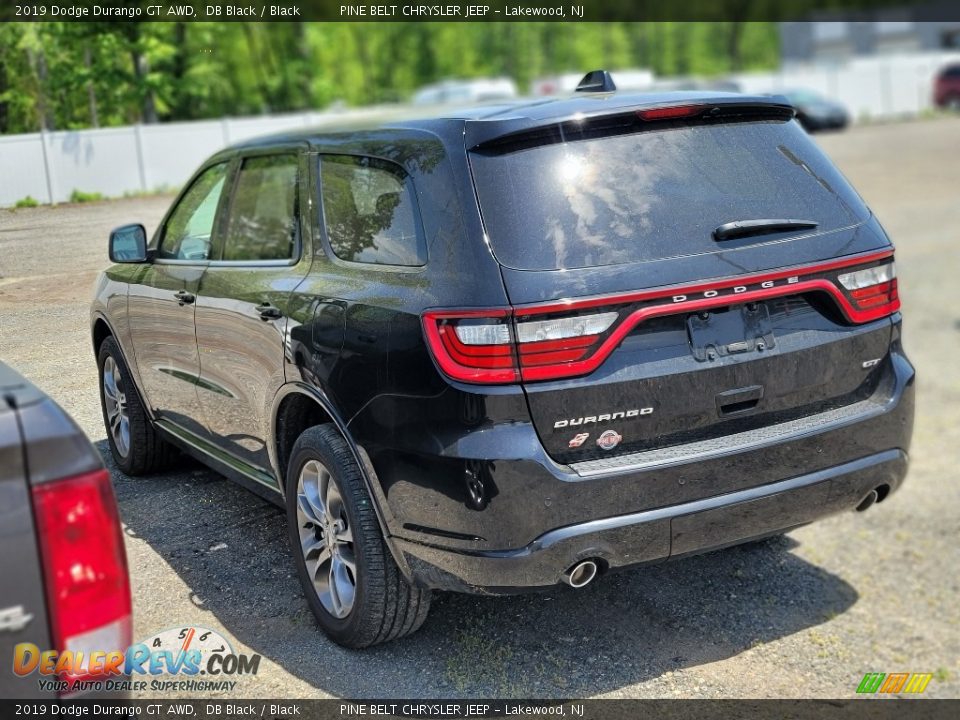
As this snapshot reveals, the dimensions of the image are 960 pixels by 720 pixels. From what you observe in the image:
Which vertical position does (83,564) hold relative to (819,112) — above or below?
above

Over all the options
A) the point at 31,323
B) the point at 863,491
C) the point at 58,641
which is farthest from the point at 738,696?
the point at 31,323

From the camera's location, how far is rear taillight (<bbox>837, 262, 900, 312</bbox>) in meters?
3.97

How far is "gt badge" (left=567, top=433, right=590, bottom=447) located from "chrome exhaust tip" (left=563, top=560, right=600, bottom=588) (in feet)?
1.28

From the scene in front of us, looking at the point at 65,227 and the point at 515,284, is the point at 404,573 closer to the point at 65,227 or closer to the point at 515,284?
the point at 515,284

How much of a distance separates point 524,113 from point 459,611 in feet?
6.67

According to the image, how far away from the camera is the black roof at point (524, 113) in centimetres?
367

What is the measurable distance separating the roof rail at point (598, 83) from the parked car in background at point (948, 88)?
137 ft

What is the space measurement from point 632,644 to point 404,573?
1173 millimetres

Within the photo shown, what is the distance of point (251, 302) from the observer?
14.1 ft

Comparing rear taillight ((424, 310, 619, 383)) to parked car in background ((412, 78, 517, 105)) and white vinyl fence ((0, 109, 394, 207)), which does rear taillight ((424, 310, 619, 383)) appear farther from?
parked car in background ((412, 78, 517, 105))

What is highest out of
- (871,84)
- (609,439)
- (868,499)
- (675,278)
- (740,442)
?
(675,278)

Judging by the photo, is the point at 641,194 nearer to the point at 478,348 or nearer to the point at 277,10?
the point at 478,348

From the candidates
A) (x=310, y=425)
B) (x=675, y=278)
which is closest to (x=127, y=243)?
(x=310, y=425)

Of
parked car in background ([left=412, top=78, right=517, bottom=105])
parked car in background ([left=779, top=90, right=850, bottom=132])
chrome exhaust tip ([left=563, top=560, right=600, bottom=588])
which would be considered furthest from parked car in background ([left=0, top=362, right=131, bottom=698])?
parked car in background ([left=779, top=90, right=850, bottom=132])
